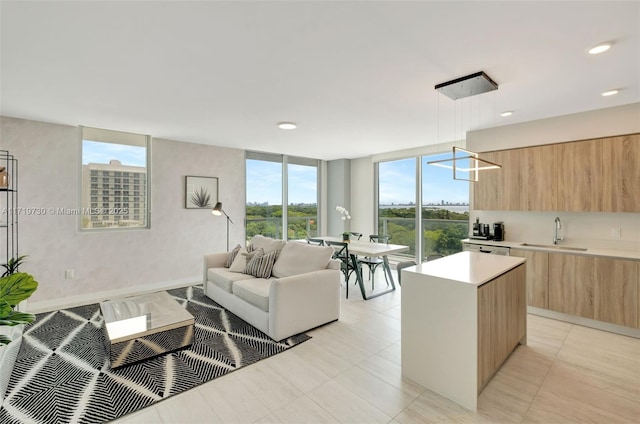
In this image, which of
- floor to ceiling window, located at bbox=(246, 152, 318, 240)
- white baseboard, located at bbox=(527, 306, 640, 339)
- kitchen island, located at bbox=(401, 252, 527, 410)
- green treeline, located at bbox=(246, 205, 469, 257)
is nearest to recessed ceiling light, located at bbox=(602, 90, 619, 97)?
kitchen island, located at bbox=(401, 252, 527, 410)

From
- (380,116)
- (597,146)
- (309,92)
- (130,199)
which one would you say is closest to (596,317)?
(597,146)

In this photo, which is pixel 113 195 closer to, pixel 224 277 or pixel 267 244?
pixel 224 277

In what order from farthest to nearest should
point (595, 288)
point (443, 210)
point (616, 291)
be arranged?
1. point (443, 210)
2. point (595, 288)
3. point (616, 291)

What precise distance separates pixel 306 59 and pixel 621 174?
3646 mm

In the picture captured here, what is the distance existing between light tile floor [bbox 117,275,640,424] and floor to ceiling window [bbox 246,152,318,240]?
12.2 ft

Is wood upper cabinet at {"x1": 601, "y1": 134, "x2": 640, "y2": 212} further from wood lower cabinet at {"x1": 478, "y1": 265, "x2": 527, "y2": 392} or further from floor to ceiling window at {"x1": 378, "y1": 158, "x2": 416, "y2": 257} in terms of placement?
floor to ceiling window at {"x1": 378, "y1": 158, "x2": 416, "y2": 257}

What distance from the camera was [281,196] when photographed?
6.73 metres

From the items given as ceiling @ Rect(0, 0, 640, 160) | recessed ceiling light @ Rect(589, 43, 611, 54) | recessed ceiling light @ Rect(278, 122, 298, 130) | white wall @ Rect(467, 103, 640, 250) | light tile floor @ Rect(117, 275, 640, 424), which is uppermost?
recessed ceiling light @ Rect(278, 122, 298, 130)

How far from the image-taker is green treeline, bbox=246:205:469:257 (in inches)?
Result: 215

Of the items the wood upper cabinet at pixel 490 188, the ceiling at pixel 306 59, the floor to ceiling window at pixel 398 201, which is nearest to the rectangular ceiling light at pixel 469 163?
the wood upper cabinet at pixel 490 188

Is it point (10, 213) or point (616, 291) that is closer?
point (616, 291)

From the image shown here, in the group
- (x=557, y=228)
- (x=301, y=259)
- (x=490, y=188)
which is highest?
(x=490, y=188)

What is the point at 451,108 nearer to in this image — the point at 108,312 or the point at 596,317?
the point at 596,317

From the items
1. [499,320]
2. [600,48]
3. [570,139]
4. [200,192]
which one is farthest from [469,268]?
[200,192]
